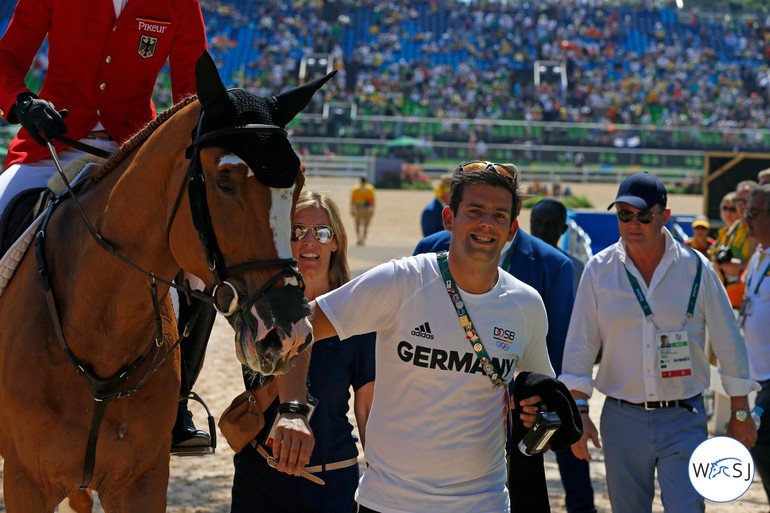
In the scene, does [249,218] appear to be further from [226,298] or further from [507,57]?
[507,57]

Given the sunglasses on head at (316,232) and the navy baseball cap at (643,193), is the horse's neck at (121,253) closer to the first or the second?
the sunglasses on head at (316,232)

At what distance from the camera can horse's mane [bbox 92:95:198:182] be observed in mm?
3270

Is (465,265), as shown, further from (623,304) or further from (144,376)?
(623,304)

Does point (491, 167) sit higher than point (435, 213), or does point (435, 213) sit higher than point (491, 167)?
point (491, 167)

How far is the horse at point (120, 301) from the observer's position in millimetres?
2852

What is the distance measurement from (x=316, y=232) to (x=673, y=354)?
2.00 metres

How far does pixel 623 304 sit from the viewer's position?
4.64m

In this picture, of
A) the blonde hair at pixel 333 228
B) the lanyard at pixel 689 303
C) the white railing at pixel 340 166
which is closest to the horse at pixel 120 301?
the blonde hair at pixel 333 228

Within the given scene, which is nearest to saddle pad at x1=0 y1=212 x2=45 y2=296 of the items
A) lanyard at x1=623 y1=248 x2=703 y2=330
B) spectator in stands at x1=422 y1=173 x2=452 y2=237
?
lanyard at x1=623 y1=248 x2=703 y2=330

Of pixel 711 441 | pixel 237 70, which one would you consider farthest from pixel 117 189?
pixel 237 70

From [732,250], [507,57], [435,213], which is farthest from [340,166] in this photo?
[732,250]

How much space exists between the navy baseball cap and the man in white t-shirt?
1588 mm

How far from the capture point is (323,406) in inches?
148

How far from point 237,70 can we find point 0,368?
4685 centimetres
